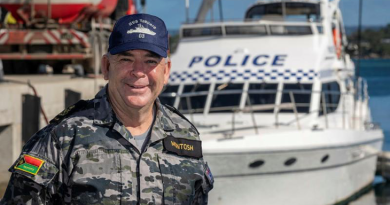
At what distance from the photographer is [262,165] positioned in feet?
34.9

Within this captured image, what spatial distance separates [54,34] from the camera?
670 inches

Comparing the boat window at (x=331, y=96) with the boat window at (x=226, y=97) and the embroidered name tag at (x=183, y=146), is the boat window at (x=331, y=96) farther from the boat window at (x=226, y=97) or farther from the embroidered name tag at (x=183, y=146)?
the embroidered name tag at (x=183, y=146)

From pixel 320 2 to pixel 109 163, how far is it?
12380 millimetres

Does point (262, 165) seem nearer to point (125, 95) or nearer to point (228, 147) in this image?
point (228, 147)

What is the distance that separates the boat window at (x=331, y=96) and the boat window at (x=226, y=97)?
130 cm

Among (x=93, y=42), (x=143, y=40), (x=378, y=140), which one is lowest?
(x=378, y=140)

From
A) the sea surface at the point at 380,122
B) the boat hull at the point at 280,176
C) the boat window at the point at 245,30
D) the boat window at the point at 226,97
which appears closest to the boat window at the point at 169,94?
the boat window at the point at 226,97

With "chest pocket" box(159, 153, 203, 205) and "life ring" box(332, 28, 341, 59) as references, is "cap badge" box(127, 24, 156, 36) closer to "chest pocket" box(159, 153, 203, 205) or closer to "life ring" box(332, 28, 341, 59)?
"chest pocket" box(159, 153, 203, 205)

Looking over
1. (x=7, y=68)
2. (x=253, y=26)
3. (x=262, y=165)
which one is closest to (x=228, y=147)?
(x=262, y=165)

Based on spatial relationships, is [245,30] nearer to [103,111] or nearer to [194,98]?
[194,98]

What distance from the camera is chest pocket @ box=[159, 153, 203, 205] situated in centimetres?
302

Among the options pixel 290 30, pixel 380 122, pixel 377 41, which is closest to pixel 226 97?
pixel 290 30

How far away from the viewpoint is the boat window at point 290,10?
14.9 meters

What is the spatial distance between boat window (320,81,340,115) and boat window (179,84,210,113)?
1756 mm
